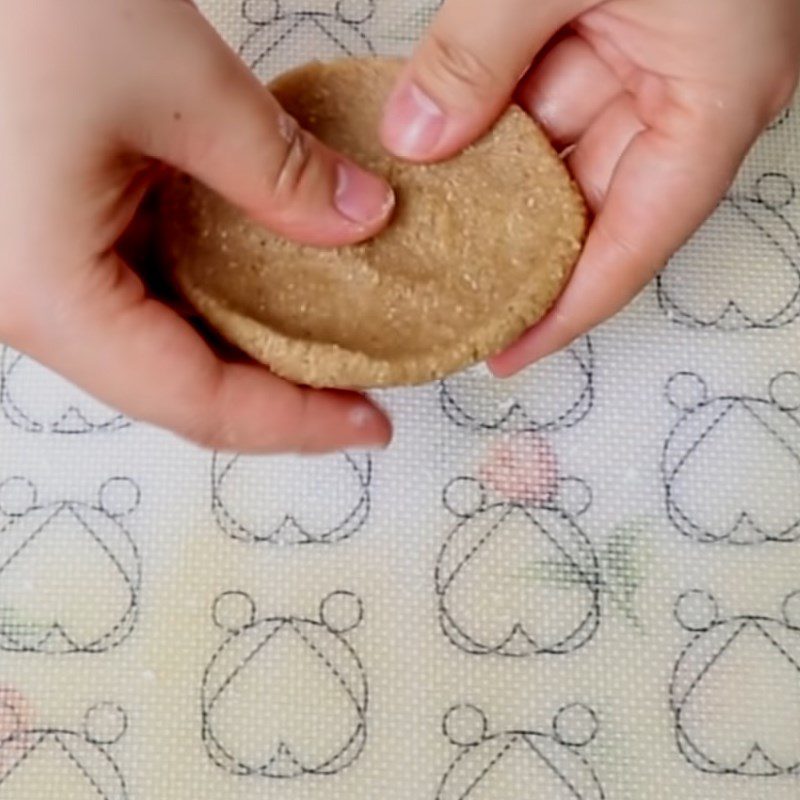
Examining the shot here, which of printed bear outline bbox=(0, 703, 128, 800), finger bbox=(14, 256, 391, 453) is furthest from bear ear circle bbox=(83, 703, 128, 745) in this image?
finger bbox=(14, 256, 391, 453)

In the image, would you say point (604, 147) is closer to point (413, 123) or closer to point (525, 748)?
point (413, 123)

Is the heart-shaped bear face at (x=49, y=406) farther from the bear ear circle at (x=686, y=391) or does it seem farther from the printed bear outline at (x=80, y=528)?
the bear ear circle at (x=686, y=391)

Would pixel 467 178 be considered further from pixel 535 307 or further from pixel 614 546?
pixel 614 546

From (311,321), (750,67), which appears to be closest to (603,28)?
(750,67)

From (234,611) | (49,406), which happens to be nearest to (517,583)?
(234,611)

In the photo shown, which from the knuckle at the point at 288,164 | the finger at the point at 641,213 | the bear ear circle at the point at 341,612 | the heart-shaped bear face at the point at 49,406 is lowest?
the bear ear circle at the point at 341,612

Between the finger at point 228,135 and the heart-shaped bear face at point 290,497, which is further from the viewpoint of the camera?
the heart-shaped bear face at point 290,497

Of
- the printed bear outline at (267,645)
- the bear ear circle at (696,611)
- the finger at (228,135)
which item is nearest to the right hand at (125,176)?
the finger at (228,135)

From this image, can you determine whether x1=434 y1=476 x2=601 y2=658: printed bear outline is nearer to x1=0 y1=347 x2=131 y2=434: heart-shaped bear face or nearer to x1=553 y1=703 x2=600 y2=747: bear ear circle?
x1=553 y1=703 x2=600 y2=747: bear ear circle
